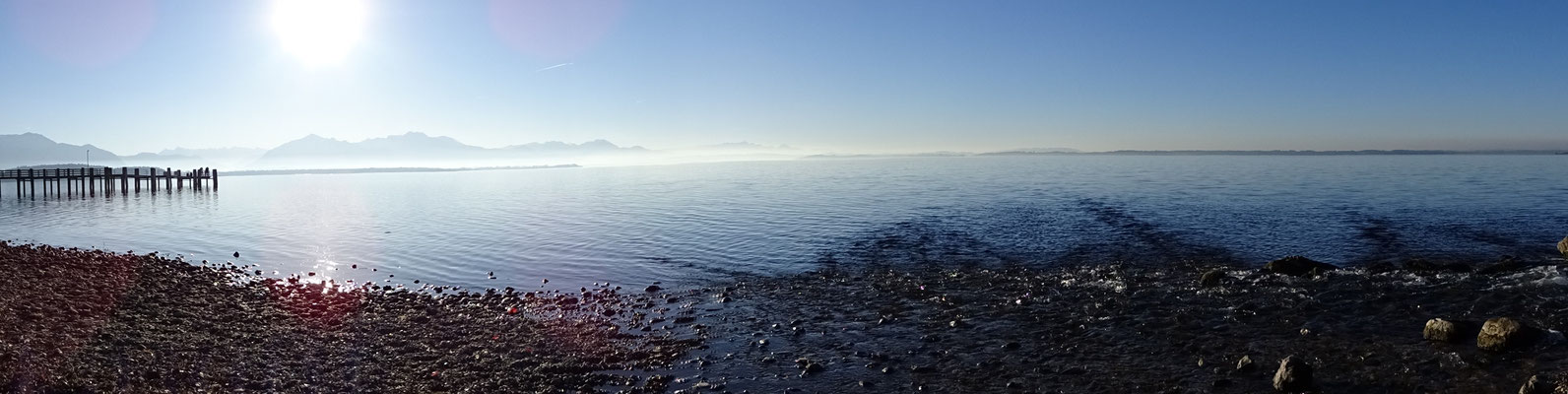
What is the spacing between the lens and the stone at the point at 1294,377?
428 inches

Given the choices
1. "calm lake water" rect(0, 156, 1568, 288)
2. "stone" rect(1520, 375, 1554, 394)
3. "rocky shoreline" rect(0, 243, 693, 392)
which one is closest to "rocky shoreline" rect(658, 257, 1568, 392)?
"stone" rect(1520, 375, 1554, 394)

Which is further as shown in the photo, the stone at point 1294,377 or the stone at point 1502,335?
the stone at point 1502,335

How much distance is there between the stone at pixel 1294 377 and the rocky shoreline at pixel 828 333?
4 cm

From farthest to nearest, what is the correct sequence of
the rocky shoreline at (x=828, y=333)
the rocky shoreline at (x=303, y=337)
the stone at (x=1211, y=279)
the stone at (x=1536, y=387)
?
the stone at (x=1211, y=279) < the rocky shoreline at (x=303, y=337) < the rocky shoreline at (x=828, y=333) < the stone at (x=1536, y=387)

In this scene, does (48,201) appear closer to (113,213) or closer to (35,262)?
(113,213)

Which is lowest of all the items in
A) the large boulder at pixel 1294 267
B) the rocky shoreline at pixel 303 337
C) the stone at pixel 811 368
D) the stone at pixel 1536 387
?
the stone at pixel 811 368

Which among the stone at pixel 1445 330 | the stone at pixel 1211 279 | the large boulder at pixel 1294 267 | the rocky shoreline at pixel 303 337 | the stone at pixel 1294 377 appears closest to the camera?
the stone at pixel 1294 377

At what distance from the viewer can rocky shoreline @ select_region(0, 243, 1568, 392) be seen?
462 inches

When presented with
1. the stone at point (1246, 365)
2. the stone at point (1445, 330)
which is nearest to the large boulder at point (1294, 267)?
the stone at point (1445, 330)

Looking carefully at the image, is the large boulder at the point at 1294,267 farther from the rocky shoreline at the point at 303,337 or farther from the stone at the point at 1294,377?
the rocky shoreline at the point at 303,337

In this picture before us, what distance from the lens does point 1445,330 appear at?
12633 mm

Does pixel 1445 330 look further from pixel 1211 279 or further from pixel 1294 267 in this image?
pixel 1294 267

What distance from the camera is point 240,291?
19859 millimetres

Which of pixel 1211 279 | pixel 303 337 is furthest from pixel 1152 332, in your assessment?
pixel 303 337
